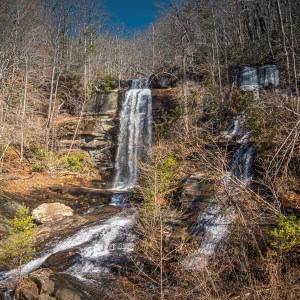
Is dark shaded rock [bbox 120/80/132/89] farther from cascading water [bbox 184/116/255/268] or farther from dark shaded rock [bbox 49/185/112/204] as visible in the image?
Answer: cascading water [bbox 184/116/255/268]

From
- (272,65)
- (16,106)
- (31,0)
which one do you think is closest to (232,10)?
(272,65)

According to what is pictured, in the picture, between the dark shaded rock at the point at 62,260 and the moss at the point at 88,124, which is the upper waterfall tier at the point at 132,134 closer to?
the moss at the point at 88,124

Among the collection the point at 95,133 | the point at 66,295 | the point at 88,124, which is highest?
the point at 88,124

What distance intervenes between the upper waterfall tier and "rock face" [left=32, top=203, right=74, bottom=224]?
562cm

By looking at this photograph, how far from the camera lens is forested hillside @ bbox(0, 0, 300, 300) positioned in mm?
6121

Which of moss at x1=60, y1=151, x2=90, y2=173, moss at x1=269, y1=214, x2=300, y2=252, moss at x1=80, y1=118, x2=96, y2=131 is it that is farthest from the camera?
moss at x1=80, y1=118, x2=96, y2=131

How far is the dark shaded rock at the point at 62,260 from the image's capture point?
325 inches

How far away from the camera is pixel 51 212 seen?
12.3 metres

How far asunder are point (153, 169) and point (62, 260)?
11.6 feet

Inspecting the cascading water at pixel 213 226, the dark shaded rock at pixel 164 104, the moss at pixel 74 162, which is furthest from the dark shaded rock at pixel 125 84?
the cascading water at pixel 213 226

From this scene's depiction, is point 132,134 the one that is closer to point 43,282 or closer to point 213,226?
point 213,226

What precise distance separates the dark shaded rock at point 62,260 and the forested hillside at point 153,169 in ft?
0.16

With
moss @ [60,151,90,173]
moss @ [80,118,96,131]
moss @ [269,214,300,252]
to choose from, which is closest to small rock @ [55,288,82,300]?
moss @ [269,214,300,252]

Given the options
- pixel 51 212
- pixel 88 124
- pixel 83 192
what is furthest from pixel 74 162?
pixel 51 212
